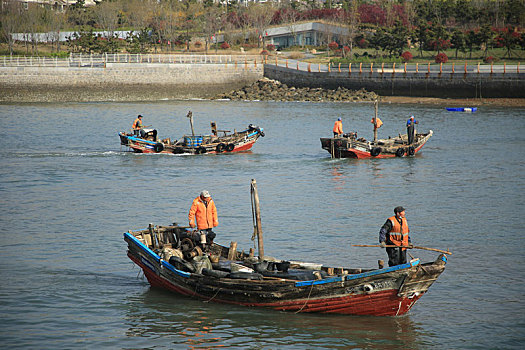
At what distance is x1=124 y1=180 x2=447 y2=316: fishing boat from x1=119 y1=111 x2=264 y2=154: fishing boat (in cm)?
2111

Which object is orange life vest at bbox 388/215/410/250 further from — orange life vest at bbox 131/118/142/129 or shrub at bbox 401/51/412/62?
shrub at bbox 401/51/412/62

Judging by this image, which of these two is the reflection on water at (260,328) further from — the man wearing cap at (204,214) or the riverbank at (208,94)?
the riverbank at (208,94)

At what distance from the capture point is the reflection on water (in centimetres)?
1392

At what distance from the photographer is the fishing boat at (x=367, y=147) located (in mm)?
36156

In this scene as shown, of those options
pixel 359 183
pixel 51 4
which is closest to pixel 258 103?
pixel 359 183

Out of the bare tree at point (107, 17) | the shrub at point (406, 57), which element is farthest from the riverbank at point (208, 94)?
the bare tree at point (107, 17)

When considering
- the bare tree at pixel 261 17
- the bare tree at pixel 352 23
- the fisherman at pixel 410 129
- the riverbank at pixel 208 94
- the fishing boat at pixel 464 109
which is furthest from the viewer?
the bare tree at pixel 261 17

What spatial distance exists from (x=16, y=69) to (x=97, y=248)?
5418 centimetres

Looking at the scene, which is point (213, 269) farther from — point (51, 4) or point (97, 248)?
point (51, 4)

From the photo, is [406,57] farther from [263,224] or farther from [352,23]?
[263,224]

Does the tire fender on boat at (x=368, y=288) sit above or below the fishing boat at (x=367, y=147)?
below

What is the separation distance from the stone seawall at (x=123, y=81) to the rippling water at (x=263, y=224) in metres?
21.4

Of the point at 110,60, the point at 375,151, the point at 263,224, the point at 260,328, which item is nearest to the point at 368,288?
the point at 260,328

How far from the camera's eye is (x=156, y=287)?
1698 centimetres
